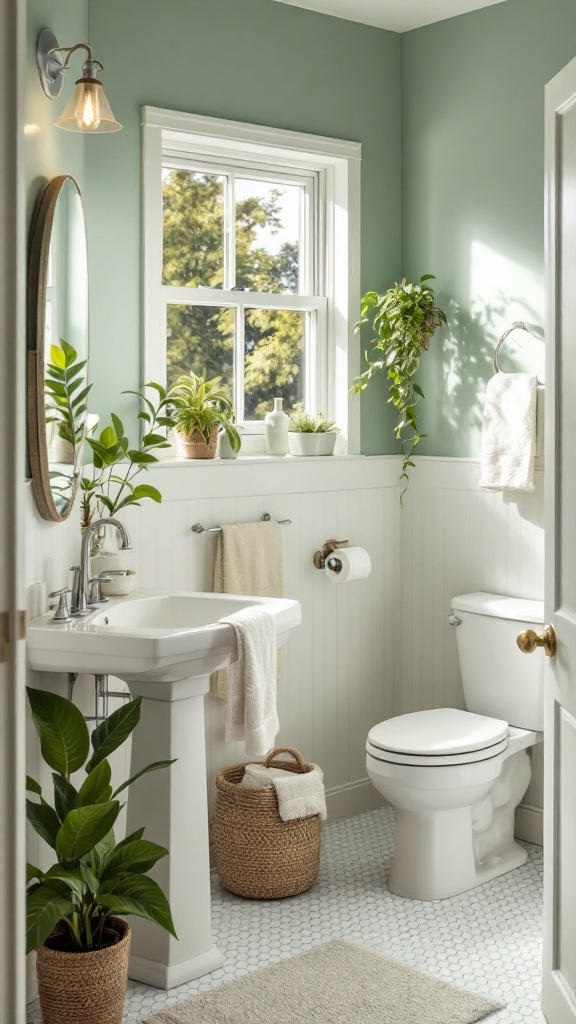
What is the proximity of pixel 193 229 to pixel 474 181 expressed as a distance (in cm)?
95

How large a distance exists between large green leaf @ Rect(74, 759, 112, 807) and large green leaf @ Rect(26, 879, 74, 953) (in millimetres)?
169

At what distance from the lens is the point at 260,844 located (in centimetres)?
310

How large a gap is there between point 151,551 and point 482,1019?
1.53 metres

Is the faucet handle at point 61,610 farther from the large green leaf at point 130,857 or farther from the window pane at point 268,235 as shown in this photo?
the window pane at point 268,235

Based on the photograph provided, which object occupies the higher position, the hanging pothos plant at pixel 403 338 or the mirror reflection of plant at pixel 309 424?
the hanging pothos plant at pixel 403 338

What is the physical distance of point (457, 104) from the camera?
12.1 ft

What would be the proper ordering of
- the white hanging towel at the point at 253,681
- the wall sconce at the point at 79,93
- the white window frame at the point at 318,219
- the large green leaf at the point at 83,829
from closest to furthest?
the large green leaf at the point at 83,829 → the wall sconce at the point at 79,93 → the white hanging towel at the point at 253,681 → the white window frame at the point at 318,219

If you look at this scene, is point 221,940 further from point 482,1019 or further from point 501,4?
point 501,4

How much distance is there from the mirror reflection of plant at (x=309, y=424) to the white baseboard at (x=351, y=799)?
1239 mm

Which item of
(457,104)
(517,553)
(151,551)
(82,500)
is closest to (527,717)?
(517,553)

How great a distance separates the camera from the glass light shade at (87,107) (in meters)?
2.48

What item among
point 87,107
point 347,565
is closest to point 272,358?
point 347,565

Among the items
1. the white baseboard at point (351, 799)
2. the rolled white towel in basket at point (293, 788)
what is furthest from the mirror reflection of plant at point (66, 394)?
the white baseboard at point (351, 799)

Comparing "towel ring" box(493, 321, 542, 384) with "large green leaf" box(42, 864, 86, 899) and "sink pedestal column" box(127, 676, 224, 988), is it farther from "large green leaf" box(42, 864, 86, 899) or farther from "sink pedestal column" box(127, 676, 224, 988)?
"large green leaf" box(42, 864, 86, 899)
